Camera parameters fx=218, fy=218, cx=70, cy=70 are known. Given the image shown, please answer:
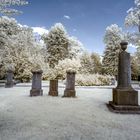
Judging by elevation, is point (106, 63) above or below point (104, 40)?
below

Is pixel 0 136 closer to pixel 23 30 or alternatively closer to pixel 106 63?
pixel 23 30

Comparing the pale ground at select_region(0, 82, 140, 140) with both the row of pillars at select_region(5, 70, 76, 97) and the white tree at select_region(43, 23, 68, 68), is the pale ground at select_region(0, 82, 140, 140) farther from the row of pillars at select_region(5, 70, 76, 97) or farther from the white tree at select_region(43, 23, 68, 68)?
the white tree at select_region(43, 23, 68, 68)

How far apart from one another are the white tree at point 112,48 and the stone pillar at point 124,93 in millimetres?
28877

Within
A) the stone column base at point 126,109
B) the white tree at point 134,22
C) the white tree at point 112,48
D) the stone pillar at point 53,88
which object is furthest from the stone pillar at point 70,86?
the white tree at point 112,48

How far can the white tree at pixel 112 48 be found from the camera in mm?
37156

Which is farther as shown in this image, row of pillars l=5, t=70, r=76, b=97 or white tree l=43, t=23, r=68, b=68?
white tree l=43, t=23, r=68, b=68

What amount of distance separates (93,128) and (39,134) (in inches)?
50.4

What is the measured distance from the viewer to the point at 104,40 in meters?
40.2

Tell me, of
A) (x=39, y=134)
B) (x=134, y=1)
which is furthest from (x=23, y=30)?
(x=134, y=1)

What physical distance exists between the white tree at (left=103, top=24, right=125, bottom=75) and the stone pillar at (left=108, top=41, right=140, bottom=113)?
28.9 m

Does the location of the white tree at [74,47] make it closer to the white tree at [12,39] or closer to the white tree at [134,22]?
the white tree at [134,22]

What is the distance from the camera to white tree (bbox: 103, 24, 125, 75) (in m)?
37.2

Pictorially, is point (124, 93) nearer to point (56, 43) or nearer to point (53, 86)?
point (53, 86)

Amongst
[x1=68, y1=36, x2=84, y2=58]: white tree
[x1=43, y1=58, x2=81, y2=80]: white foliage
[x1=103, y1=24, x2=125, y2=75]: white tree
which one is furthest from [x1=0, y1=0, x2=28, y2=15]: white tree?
[x1=68, y1=36, x2=84, y2=58]: white tree
